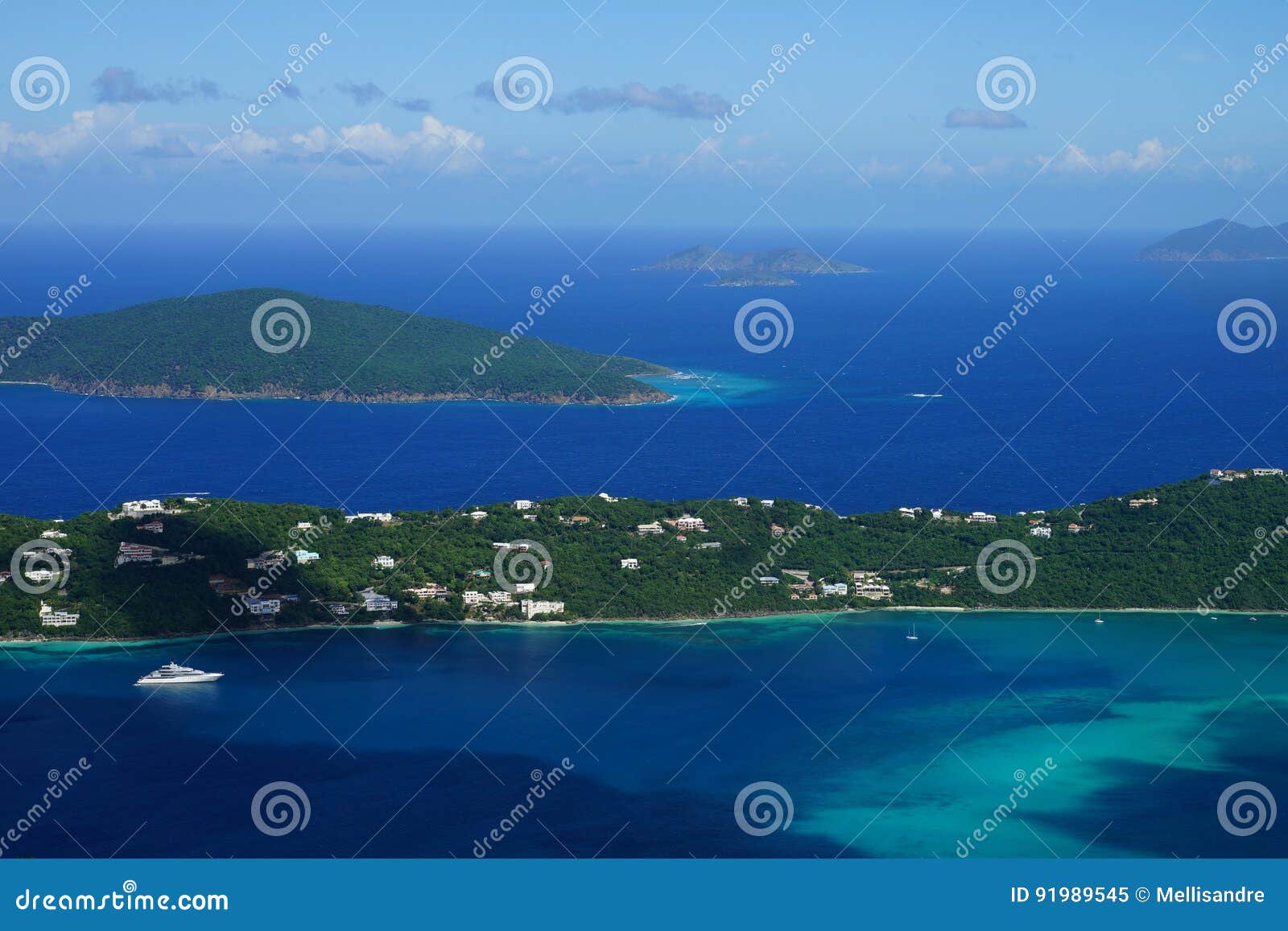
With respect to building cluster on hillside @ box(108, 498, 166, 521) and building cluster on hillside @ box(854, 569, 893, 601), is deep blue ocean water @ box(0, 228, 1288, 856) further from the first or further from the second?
building cluster on hillside @ box(108, 498, 166, 521)

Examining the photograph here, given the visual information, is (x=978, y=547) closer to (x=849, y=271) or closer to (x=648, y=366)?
(x=648, y=366)

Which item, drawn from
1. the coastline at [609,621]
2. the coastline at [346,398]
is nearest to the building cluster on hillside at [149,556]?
the coastline at [609,621]

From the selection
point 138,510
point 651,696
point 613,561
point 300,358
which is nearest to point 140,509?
point 138,510

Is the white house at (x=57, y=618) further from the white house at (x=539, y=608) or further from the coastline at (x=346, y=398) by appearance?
the coastline at (x=346, y=398)

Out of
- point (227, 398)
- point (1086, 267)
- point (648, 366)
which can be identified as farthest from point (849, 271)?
point (227, 398)

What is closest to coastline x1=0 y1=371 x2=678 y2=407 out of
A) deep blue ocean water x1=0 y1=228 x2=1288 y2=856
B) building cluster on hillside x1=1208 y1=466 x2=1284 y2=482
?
deep blue ocean water x1=0 y1=228 x2=1288 y2=856

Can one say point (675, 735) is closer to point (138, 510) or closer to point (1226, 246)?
point (138, 510)
